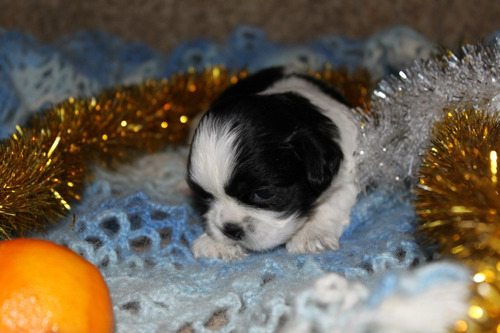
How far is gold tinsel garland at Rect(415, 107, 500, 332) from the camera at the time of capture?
1.52 metres

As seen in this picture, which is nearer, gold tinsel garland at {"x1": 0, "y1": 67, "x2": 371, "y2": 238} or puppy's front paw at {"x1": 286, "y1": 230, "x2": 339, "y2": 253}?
gold tinsel garland at {"x1": 0, "y1": 67, "x2": 371, "y2": 238}

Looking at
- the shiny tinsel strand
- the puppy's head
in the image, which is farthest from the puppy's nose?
the shiny tinsel strand

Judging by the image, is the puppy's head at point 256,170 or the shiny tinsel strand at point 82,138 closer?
the shiny tinsel strand at point 82,138

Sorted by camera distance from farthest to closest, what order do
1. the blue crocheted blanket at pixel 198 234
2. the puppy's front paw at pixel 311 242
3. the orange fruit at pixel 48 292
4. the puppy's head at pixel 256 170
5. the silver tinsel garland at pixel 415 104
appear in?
the puppy's front paw at pixel 311 242, the puppy's head at pixel 256 170, the silver tinsel garland at pixel 415 104, the orange fruit at pixel 48 292, the blue crocheted blanket at pixel 198 234

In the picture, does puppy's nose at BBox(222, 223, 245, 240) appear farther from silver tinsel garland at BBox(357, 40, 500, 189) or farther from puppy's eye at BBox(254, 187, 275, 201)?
silver tinsel garland at BBox(357, 40, 500, 189)

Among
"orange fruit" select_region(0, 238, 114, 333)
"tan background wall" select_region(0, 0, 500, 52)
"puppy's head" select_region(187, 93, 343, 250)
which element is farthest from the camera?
"tan background wall" select_region(0, 0, 500, 52)

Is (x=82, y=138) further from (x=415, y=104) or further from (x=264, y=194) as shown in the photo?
(x=415, y=104)

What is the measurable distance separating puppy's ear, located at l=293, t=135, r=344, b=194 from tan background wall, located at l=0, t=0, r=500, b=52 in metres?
2.33

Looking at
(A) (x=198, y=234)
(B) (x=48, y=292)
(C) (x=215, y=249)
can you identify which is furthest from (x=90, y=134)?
(B) (x=48, y=292)

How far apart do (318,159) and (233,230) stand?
0.50 m

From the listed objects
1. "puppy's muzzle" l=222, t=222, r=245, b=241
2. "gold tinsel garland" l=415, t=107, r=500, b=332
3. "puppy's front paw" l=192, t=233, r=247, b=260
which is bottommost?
"puppy's front paw" l=192, t=233, r=247, b=260

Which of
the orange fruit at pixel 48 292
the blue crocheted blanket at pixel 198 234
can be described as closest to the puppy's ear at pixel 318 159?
the blue crocheted blanket at pixel 198 234

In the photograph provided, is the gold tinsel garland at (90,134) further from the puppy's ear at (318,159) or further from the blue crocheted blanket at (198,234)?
the puppy's ear at (318,159)

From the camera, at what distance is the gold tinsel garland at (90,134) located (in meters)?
2.42
